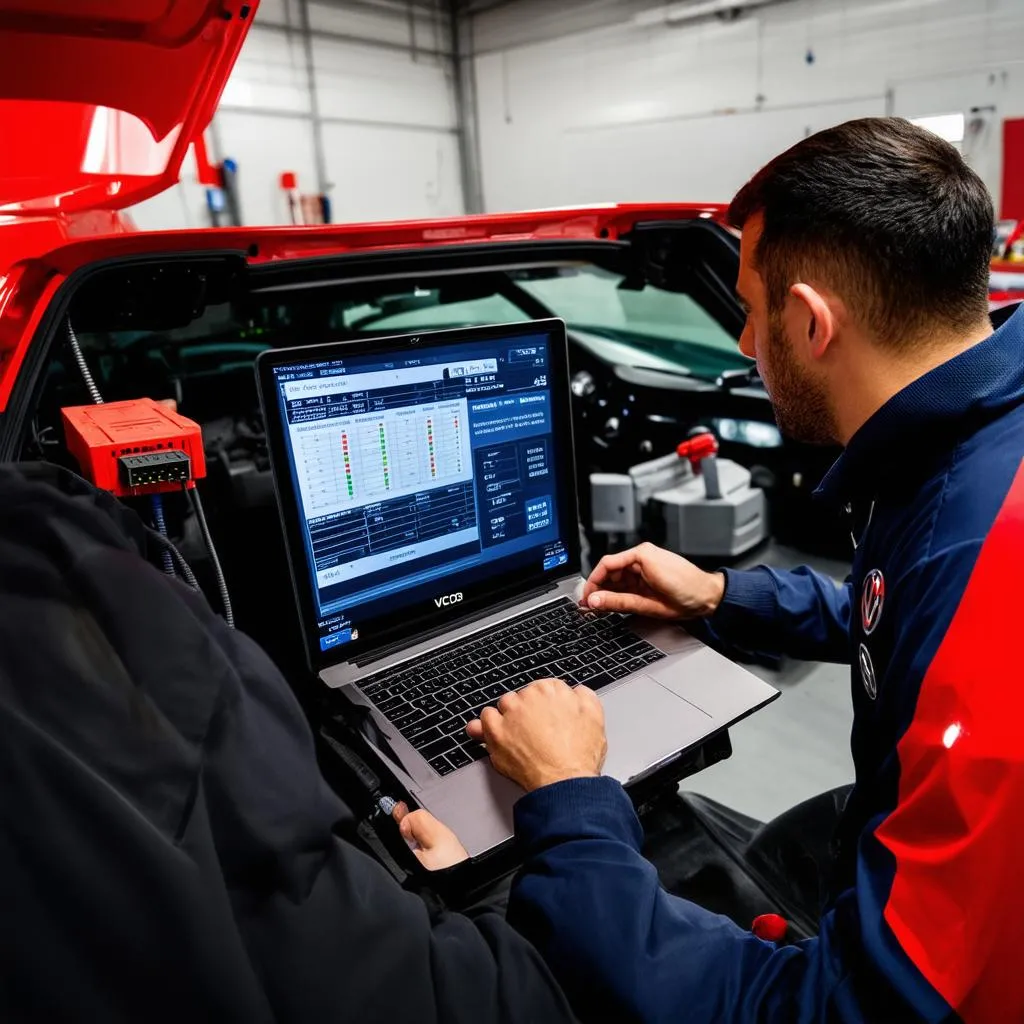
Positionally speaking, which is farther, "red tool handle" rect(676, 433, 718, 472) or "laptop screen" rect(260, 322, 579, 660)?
"red tool handle" rect(676, 433, 718, 472)

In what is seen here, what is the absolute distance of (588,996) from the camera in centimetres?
67

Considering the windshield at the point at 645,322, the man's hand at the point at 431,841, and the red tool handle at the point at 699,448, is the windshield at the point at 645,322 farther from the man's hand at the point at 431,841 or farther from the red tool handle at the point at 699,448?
the man's hand at the point at 431,841

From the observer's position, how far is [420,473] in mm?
1136

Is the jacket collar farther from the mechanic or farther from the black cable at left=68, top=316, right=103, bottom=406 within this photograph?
the black cable at left=68, top=316, right=103, bottom=406

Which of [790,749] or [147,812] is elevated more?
[147,812]

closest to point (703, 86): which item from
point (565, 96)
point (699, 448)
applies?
point (565, 96)

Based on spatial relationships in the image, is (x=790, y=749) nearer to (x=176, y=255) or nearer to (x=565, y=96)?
(x=176, y=255)

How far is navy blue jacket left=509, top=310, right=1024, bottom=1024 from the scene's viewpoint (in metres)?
0.60

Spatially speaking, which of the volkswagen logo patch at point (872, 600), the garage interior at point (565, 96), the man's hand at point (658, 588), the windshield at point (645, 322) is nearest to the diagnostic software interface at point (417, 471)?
the man's hand at point (658, 588)

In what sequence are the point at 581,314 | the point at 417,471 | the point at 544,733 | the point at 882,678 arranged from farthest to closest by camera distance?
1. the point at 581,314
2. the point at 417,471
3. the point at 544,733
4. the point at 882,678

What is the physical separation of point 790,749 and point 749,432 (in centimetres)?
91

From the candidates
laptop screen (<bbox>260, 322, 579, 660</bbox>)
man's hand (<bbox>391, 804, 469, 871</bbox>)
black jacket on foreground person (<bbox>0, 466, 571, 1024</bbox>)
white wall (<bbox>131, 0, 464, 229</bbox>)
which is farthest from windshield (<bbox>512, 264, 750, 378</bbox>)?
white wall (<bbox>131, 0, 464, 229</bbox>)

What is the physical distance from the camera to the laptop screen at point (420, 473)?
104 cm

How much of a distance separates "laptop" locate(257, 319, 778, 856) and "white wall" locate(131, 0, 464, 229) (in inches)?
190
